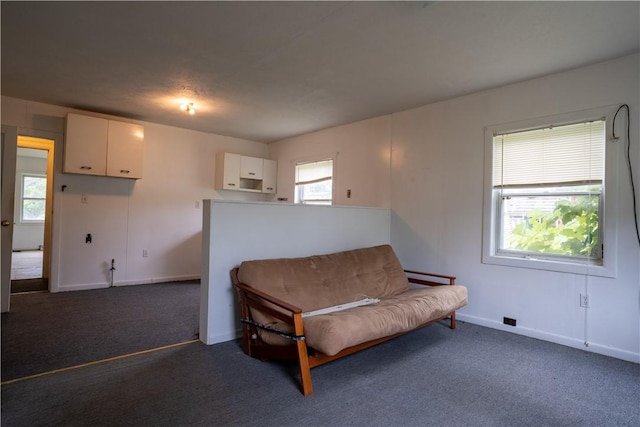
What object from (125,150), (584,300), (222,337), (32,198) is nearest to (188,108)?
(125,150)

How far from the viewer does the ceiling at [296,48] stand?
7.30ft

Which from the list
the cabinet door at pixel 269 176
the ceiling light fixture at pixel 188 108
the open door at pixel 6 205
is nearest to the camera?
the open door at pixel 6 205

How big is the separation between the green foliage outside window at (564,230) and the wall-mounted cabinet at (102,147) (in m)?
5.08

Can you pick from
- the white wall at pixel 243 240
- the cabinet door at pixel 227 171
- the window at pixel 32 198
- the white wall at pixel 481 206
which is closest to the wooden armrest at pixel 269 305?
the white wall at pixel 243 240

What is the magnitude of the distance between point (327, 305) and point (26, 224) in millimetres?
10000

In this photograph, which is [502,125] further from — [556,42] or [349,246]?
[349,246]

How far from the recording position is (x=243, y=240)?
2973 millimetres

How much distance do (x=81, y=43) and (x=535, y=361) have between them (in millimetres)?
4552

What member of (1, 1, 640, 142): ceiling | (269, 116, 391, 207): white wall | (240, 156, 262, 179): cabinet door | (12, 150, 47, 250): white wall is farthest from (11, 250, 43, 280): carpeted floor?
(269, 116, 391, 207): white wall

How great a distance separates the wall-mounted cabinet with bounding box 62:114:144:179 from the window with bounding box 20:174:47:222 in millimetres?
6075

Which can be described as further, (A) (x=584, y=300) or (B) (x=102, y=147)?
(B) (x=102, y=147)

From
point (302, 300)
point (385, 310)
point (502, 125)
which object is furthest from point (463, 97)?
point (302, 300)

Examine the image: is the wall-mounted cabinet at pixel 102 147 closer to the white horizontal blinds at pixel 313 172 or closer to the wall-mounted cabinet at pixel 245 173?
the wall-mounted cabinet at pixel 245 173

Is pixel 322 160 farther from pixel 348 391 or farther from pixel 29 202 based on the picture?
pixel 29 202
